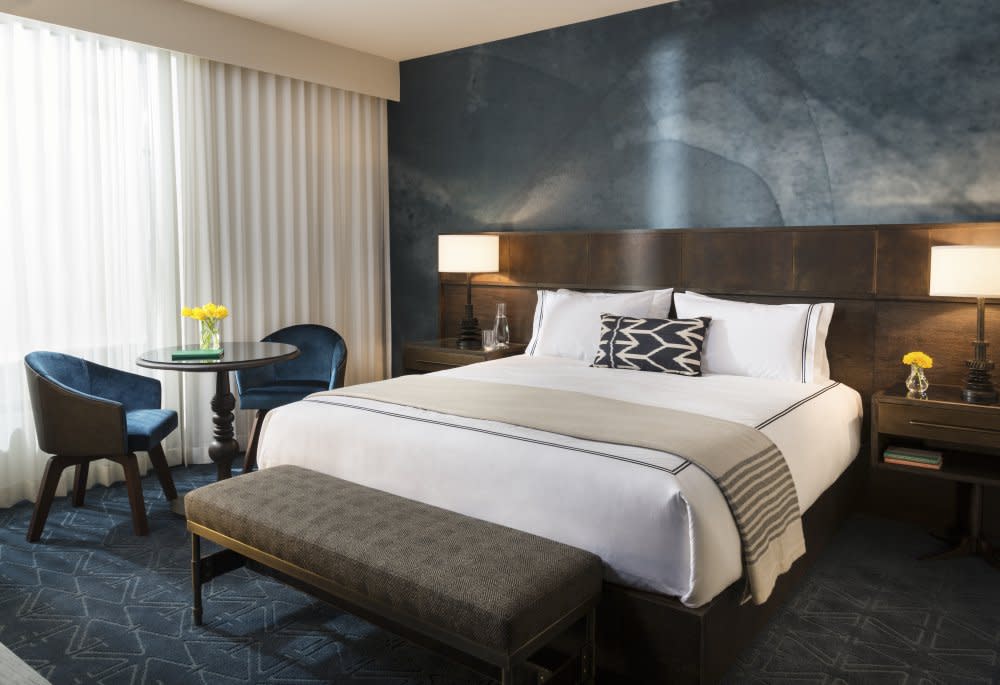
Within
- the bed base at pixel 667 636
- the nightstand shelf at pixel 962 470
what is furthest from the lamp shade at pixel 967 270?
the bed base at pixel 667 636

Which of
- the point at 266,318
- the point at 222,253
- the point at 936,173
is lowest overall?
the point at 266,318

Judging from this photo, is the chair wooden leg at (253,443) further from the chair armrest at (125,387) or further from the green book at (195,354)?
the green book at (195,354)

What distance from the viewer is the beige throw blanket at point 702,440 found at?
223 centimetres

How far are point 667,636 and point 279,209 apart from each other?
12.7 ft

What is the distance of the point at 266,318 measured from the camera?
4930 mm

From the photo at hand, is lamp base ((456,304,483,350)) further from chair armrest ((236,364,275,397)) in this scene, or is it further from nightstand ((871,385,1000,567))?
nightstand ((871,385,1000,567))

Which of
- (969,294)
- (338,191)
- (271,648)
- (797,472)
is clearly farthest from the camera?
(338,191)

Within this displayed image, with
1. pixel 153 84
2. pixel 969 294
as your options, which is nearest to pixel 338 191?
pixel 153 84

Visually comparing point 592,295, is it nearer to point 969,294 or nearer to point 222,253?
point 969,294

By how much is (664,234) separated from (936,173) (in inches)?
52.8

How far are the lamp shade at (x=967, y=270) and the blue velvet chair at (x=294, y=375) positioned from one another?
301 centimetres

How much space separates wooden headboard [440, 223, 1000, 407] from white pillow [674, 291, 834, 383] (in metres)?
0.15

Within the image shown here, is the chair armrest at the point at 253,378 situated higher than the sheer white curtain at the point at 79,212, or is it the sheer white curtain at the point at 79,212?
the sheer white curtain at the point at 79,212

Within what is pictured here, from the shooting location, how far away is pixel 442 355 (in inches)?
186
